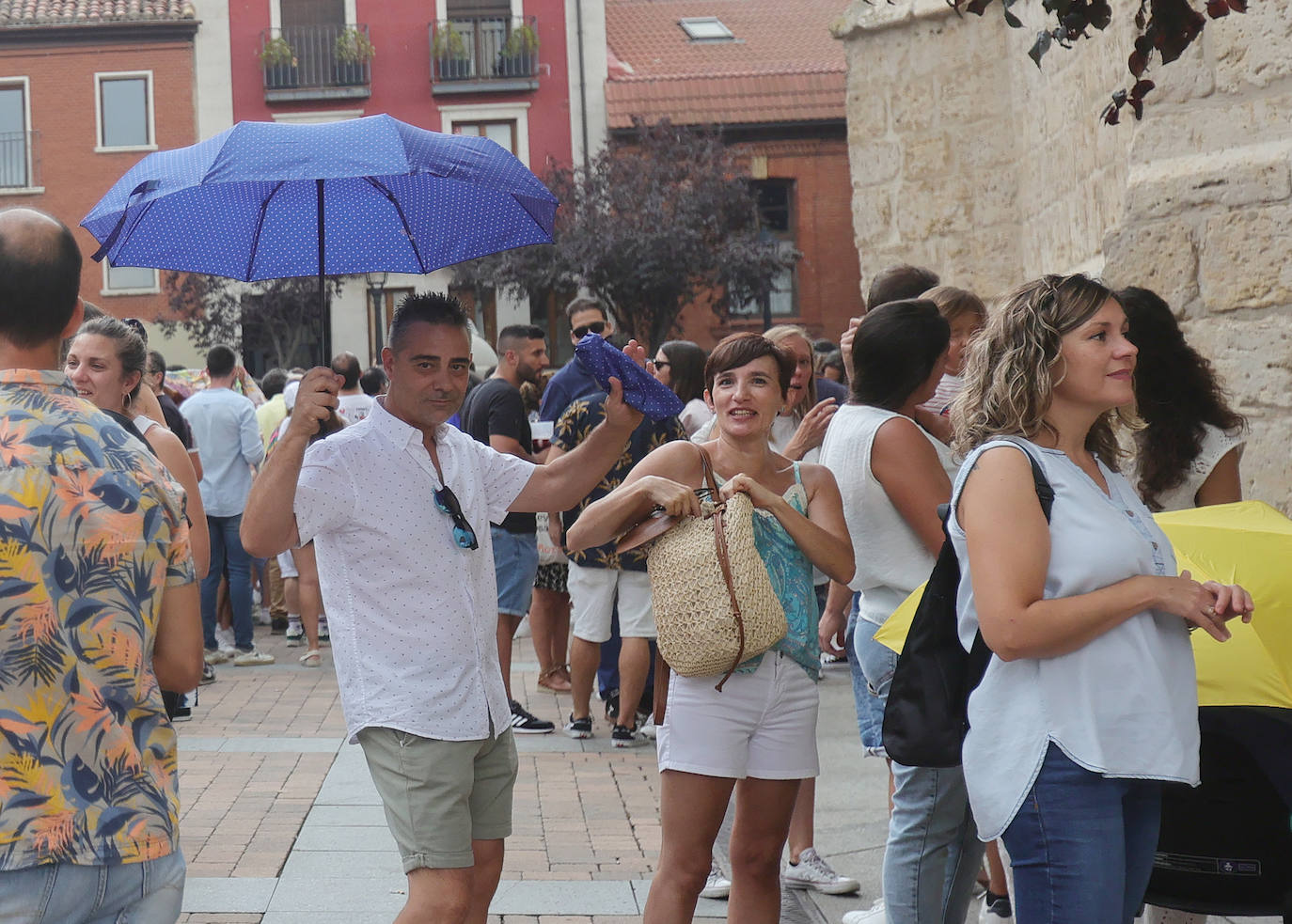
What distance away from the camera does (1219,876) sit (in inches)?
123

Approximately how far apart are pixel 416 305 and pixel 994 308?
59.2 inches

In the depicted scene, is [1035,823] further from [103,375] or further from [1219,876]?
[103,375]

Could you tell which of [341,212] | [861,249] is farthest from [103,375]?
[861,249]

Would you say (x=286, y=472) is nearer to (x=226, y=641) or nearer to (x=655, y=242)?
(x=226, y=641)

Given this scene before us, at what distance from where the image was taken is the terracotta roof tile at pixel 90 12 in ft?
101

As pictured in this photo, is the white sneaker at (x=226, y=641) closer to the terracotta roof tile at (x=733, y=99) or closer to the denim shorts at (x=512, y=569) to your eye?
the denim shorts at (x=512, y=569)

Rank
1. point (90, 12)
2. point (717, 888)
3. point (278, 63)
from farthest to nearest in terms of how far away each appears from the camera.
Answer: point (90, 12)
point (278, 63)
point (717, 888)

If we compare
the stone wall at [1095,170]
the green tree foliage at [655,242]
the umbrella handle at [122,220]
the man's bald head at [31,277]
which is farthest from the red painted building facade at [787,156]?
the man's bald head at [31,277]

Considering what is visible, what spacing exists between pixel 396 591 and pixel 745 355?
1.21 metres

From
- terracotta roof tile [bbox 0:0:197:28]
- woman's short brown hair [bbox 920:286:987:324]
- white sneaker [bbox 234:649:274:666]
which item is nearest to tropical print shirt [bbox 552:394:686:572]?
woman's short brown hair [bbox 920:286:987:324]

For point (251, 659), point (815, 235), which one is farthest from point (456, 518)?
point (815, 235)

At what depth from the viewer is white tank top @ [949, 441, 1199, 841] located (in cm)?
276

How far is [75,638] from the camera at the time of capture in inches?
91.7

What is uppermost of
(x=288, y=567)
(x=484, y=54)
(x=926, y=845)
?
(x=484, y=54)
